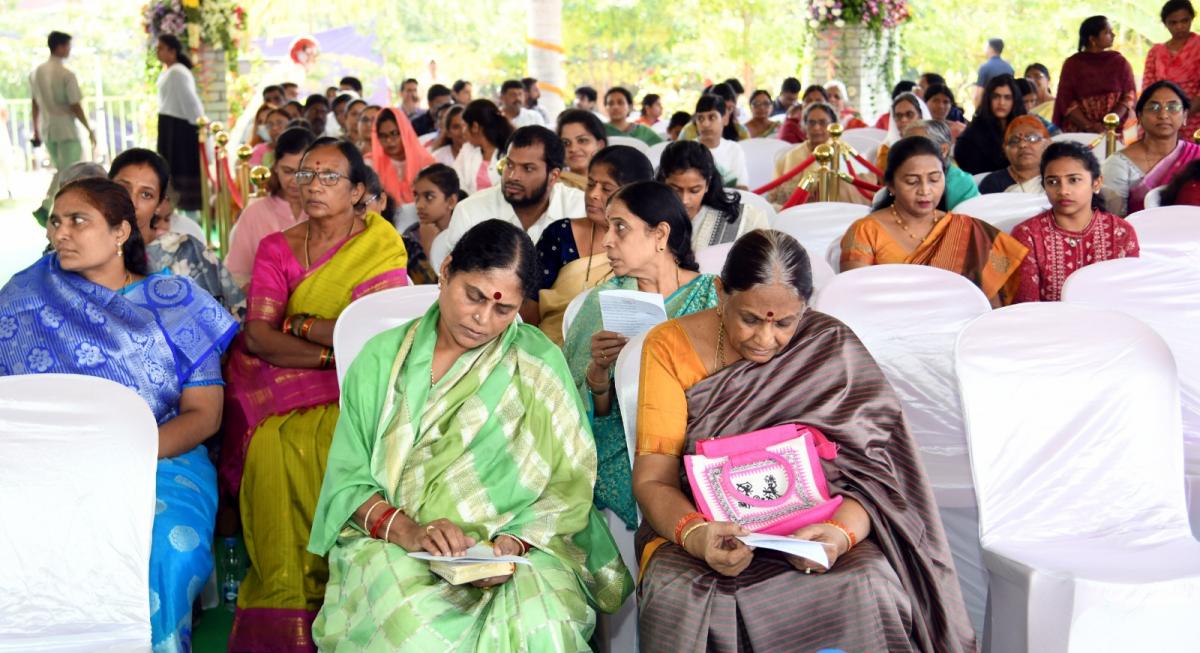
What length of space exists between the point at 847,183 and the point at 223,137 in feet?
11.4

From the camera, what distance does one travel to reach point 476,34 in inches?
904

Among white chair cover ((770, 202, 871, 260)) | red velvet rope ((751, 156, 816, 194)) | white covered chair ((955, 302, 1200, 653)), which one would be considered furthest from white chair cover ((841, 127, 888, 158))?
white covered chair ((955, 302, 1200, 653))

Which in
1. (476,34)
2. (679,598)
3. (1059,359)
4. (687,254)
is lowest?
(679,598)

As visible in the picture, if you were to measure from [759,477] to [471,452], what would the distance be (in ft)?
1.94

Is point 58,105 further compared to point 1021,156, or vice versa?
point 58,105

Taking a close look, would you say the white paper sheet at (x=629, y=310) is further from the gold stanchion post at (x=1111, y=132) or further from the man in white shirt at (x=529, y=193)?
the gold stanchion post at (x=1111, y=132)

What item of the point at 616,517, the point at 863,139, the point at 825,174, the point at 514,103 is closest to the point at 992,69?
the point at 863,139

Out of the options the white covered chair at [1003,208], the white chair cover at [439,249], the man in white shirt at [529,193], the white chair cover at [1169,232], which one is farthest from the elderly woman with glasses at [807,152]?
the white chair cover at [1169,232]

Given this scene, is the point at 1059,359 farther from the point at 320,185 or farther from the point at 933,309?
the point at 320,185

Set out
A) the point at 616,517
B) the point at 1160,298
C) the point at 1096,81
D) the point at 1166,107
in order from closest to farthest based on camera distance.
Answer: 1. the point at 616,517
2. the point at 1160,298
3. the point at 1166,107
4. the point at 1096,81

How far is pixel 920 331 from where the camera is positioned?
3.40 meters

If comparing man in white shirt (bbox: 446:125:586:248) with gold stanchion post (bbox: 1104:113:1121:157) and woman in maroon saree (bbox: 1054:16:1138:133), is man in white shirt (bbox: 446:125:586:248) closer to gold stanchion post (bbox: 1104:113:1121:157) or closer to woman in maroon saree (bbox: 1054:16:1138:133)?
gold stanchion post (bbox: 1104:113:1121:157)

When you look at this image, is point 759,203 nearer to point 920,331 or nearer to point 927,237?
point 927,237

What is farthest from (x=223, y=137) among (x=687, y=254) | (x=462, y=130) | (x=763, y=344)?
(x=763, y=344)
